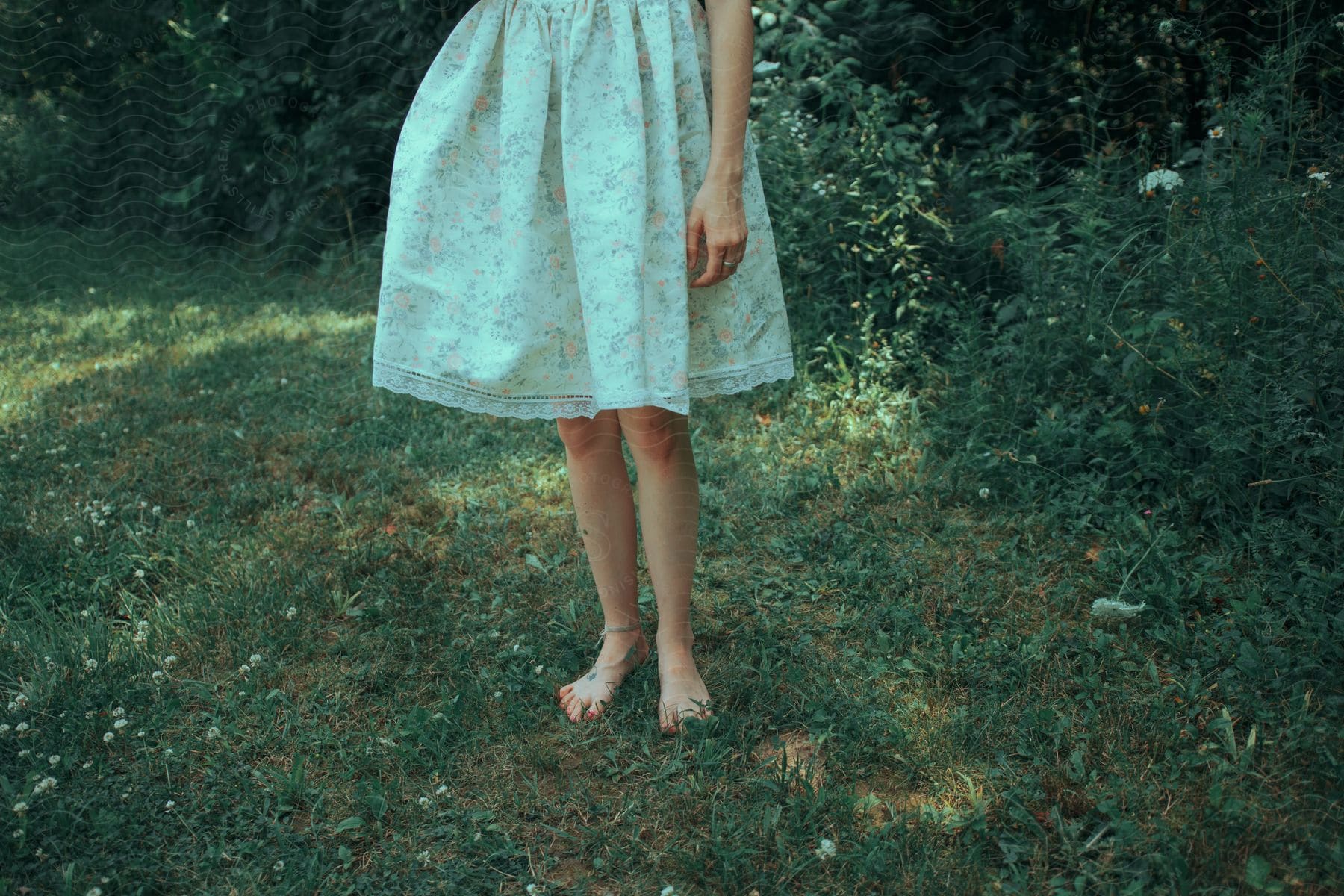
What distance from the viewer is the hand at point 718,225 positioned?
1.47 meters

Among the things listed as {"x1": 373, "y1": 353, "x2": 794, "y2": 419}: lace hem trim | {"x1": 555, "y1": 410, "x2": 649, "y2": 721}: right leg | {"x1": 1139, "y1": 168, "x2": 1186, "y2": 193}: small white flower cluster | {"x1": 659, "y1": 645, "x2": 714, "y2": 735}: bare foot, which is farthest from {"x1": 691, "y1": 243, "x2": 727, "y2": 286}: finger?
{"x1": 1139, "y1": 168, "x2": 1186, "y2": 193}: small white flower cluster

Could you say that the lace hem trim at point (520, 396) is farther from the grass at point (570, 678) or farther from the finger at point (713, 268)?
the grass at point (570, 678)

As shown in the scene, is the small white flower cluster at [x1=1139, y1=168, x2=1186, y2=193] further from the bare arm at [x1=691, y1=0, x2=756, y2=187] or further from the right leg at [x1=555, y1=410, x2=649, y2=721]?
the right leg at [x1=555, y1=410, x2=649, y2=721]

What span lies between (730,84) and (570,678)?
1061mm

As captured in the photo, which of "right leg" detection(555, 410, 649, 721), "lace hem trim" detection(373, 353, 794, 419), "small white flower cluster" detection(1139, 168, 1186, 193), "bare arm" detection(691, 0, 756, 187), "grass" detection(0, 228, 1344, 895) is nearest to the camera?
"grass" detection(0, 228, 1344, 895)

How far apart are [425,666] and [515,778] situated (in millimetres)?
396

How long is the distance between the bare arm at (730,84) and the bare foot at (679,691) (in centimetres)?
78

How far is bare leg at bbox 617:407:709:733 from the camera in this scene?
1.63 m

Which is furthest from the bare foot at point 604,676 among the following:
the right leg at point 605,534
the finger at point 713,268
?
the finger at point 713,268

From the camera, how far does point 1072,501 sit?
2230 millimetres

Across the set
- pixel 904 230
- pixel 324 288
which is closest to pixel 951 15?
pixel 904 230

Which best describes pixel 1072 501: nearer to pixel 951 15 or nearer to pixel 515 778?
pixel 515 778

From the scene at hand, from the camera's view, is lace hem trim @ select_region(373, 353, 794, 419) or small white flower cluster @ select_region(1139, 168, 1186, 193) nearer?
lace hem trim @ select_region(373, 353, 794, 419)

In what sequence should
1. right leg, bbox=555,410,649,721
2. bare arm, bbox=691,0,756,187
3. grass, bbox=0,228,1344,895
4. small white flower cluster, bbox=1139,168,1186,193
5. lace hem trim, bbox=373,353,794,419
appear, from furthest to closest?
small white flower cluster, bbox=1139,168,1186,193, right leg, bbox=555,410,649,721, lace hem trim, bbox=373,353,794,419, bare arm, bbox=691,0,756,187, grass, bbox=0,228,1344,895
